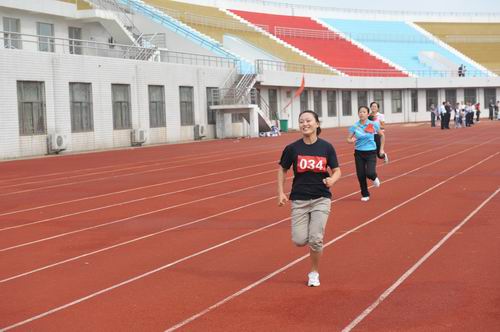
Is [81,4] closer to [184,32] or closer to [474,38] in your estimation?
[184,32]

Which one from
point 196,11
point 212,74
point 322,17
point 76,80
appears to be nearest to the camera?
point 76,80

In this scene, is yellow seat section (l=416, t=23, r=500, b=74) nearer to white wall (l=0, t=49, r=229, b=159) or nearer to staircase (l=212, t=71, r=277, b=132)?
staircase (l=212, t=71, r=277, b=132)

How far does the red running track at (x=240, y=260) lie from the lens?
615 centimetres

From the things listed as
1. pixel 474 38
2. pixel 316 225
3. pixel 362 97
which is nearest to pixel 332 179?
pixel 316 225

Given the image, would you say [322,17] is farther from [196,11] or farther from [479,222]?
[479,222]

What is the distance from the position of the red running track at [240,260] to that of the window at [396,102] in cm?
5007

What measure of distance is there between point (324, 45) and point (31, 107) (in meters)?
40.0

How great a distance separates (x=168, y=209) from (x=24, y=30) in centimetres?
2756

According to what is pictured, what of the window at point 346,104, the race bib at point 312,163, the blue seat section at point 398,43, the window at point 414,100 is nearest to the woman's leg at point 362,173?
the race bib at point 312,163

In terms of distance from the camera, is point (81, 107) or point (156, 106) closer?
point (81, 107)

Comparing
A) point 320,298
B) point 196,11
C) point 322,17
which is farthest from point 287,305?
point 322,17

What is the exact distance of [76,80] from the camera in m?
32.7

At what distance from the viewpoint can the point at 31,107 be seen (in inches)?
1198

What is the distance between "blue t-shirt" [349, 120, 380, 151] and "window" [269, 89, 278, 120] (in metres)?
37.5
